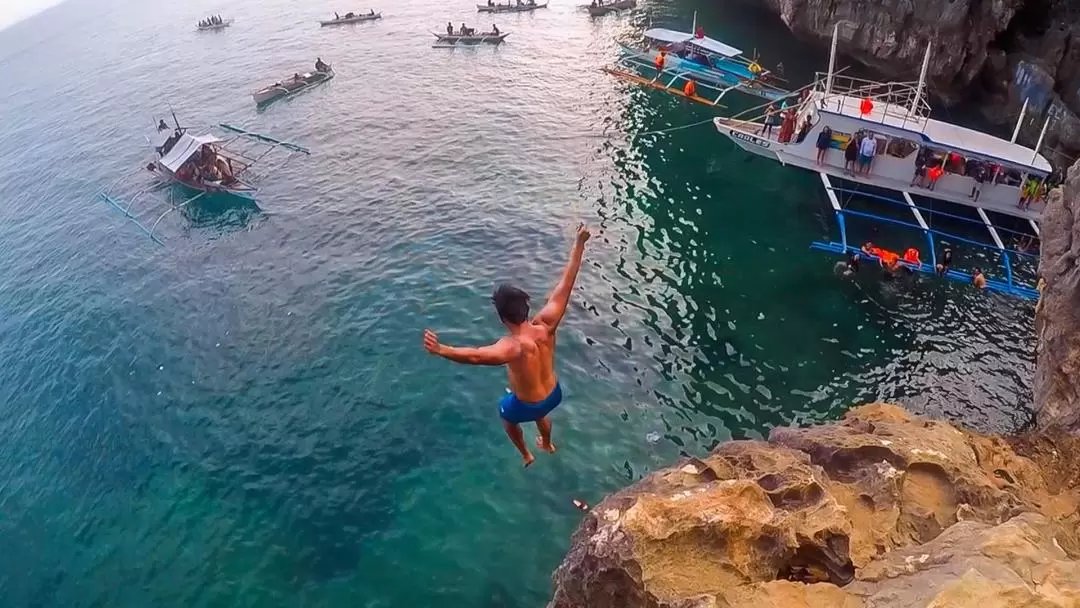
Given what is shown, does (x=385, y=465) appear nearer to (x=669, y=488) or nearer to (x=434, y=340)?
(x=669, y=488)

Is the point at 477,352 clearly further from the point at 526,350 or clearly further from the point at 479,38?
the point at 479,38

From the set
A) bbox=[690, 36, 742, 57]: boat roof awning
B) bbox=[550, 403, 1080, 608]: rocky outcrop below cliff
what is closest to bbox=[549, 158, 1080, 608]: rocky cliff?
bbox=[550, 403, 1080, 608]: rocky outcrop below cliff

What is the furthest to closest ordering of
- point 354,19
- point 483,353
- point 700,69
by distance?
point 354,19 → point 700,69 → point 483,353

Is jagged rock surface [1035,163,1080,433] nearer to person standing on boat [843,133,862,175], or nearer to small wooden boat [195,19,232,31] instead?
person standing on boat [843,133,862,175]

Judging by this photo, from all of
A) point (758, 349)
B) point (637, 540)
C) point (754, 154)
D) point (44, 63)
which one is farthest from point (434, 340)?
point (44, 63)

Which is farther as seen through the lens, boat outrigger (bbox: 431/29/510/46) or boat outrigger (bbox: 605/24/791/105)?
boat outrigger (bbox: 431/29/510/46)

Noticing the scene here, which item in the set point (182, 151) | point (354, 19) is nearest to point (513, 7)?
point (354, 19)
